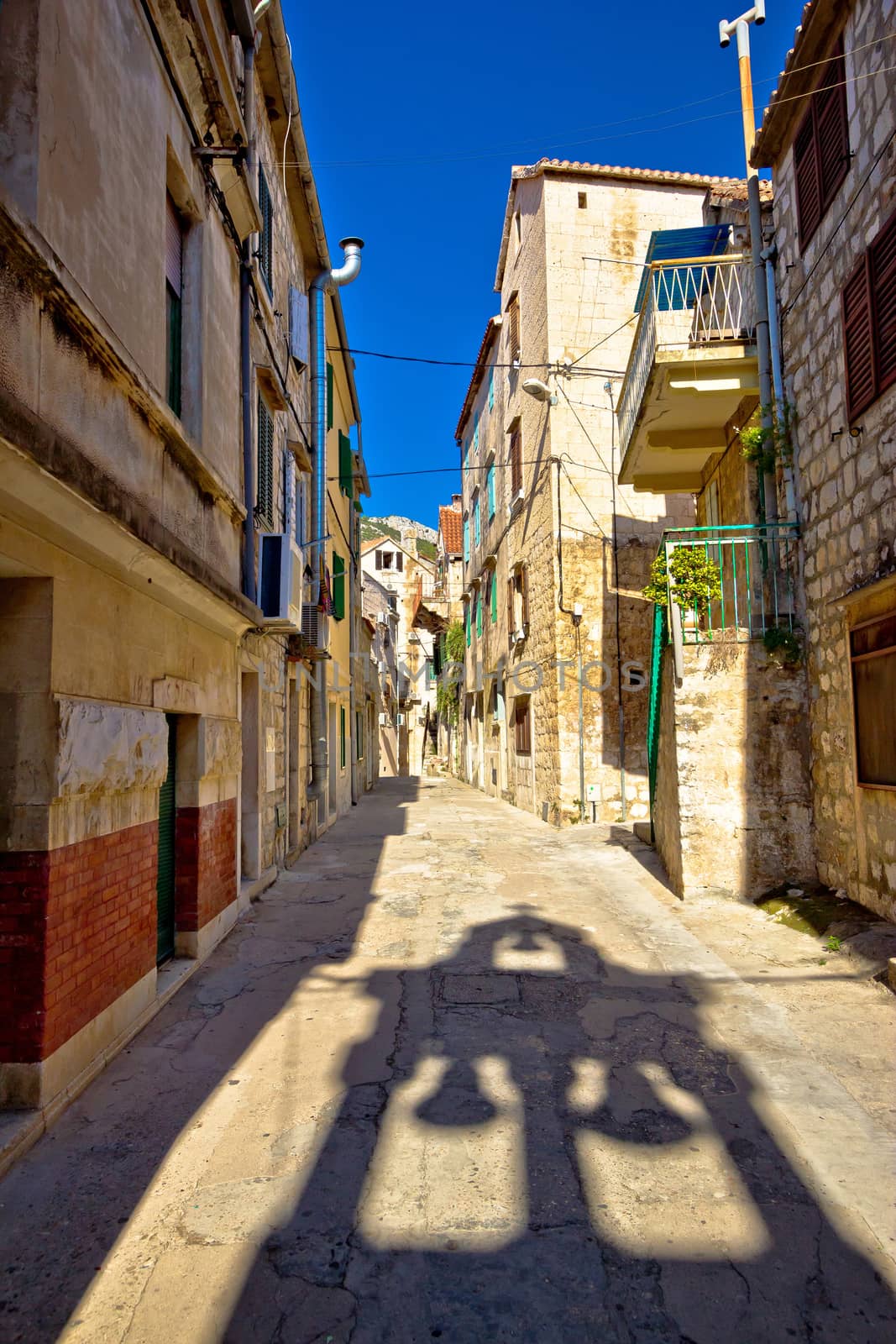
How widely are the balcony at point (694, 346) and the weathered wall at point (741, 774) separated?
10.0ft

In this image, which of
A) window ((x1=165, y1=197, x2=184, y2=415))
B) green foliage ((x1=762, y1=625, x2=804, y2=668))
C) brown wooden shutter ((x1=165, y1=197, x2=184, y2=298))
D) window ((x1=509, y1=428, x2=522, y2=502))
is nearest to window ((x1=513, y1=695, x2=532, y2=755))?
window ((x1=509, y1=428, x2=522, y2=502))

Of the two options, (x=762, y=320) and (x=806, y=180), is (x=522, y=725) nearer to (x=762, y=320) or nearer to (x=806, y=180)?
(x=762, y=320)

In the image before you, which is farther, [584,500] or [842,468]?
[584,500]

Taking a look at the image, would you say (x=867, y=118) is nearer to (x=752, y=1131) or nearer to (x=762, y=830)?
(x=762, y=830)

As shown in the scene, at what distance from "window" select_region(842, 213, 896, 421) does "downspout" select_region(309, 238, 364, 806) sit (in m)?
7.86

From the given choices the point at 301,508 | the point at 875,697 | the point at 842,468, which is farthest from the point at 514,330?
the point at 875,697

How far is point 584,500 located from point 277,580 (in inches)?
282

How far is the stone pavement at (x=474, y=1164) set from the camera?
2279 mm

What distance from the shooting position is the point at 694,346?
8227 millimetres

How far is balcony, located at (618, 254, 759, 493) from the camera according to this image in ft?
26.8

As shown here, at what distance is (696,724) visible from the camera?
7066mm

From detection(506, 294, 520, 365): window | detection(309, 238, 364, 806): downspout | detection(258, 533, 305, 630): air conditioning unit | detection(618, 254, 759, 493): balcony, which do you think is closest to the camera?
detection(258, 533, 305, 630): air conditioning unit

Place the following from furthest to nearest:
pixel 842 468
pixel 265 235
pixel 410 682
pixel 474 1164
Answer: pixel 410 682 → pixel 265 235 → pixel 842 468 → pixel 474 1164

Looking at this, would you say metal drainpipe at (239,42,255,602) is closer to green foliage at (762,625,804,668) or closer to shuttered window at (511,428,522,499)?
green foliage at (762,625,804,668)
